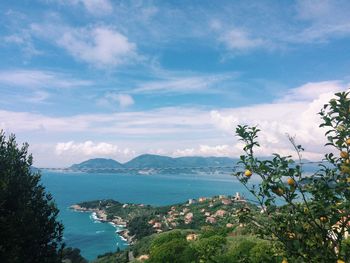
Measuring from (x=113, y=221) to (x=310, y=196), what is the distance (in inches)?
5522

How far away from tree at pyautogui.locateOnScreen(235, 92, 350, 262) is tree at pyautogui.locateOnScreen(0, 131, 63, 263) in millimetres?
10579

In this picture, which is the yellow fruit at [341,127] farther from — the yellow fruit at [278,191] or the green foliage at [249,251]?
the green foliage at [249,251]

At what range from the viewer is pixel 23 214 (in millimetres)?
13672

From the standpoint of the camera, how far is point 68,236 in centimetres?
11106

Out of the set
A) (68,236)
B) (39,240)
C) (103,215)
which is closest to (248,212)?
(39,240)

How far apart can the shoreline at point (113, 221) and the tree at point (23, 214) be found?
285 ft

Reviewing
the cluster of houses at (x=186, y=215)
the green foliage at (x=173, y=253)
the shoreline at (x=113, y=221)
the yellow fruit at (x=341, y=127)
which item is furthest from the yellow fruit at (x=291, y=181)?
the shoreline at (x=113, y=221)

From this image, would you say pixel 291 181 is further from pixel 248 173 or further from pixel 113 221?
pixel 113 221

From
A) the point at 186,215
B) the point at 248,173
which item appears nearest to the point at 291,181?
the point at 248,173

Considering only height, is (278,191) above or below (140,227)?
above

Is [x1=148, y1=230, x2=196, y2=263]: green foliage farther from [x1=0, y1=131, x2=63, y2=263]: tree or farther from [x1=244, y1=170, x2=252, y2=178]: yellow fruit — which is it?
[x1=244, y1=170, x2=252, y2=178]: yellow fruit

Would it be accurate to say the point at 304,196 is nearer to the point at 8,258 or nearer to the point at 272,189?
the point at 272,189

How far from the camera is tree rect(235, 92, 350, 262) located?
4.60 meters

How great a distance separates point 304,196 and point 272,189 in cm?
48
